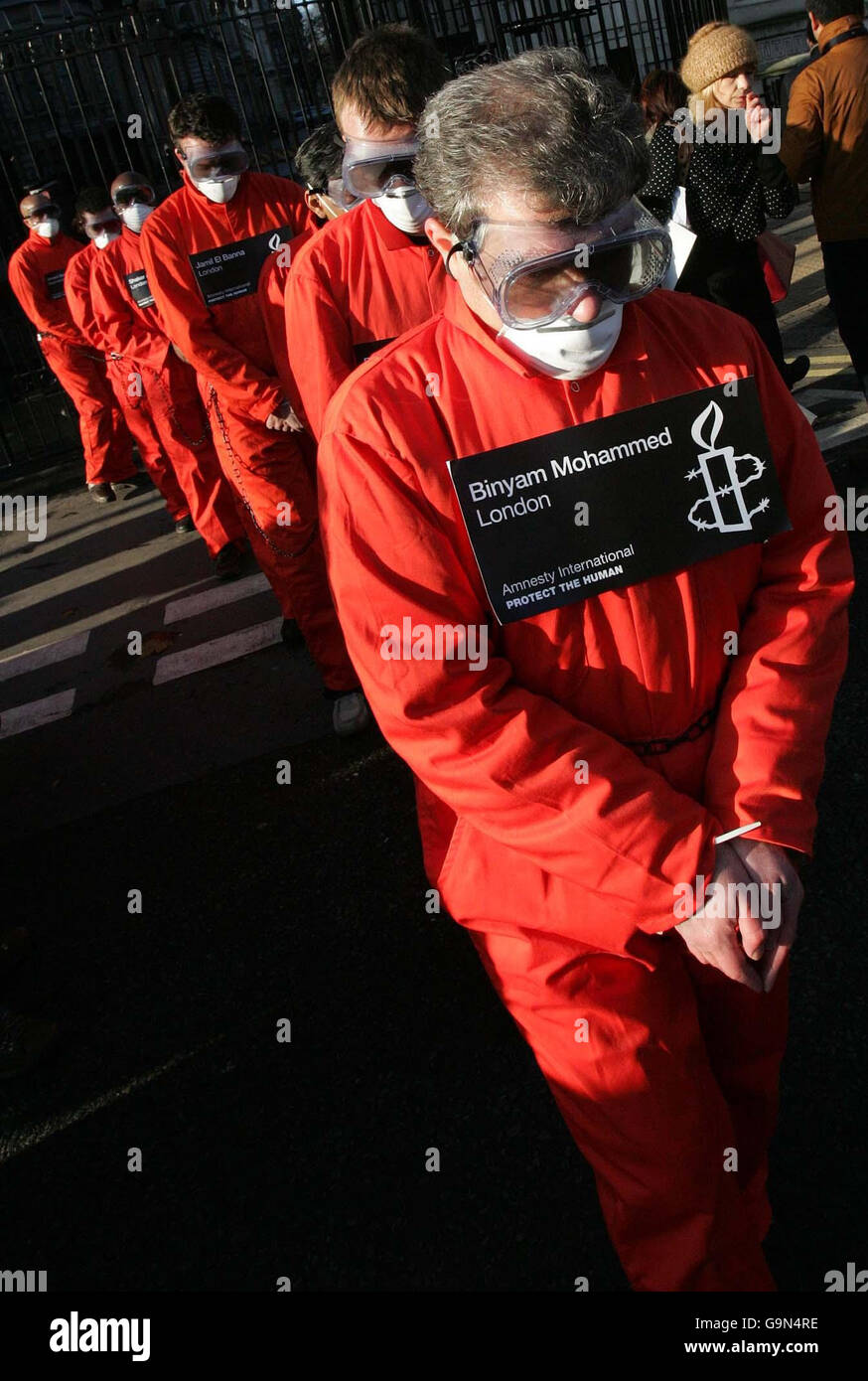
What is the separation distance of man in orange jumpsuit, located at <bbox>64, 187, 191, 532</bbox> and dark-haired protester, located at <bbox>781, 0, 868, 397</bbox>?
14.3 ft

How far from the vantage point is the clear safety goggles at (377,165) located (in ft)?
9.63

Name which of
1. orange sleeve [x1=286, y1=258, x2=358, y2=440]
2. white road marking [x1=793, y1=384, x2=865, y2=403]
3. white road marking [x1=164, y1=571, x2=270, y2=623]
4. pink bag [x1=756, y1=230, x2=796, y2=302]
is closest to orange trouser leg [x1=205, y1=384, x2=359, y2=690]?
orange sleeve [x1=286, y1=258, x2=358, y2=440]

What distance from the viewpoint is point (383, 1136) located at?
264 cm

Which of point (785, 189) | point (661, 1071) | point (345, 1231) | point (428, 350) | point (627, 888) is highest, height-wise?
point (428, 350)

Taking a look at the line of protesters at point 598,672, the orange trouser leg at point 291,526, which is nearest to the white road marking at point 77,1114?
the line of protesters at point 598,672

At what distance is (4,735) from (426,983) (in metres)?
3.02

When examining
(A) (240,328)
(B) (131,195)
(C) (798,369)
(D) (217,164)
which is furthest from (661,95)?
(B) (131,195)

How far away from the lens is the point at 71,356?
351 inches

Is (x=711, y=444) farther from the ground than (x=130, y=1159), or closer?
farther from the ground

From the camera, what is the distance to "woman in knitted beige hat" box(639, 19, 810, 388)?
441 centimetres

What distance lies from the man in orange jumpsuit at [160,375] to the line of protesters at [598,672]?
489cm

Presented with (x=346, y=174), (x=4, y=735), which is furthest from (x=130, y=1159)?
(x=4, y=735)

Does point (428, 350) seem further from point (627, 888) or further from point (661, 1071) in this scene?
point (661, 1071)

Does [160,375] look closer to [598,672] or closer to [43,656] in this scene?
[43,656]
